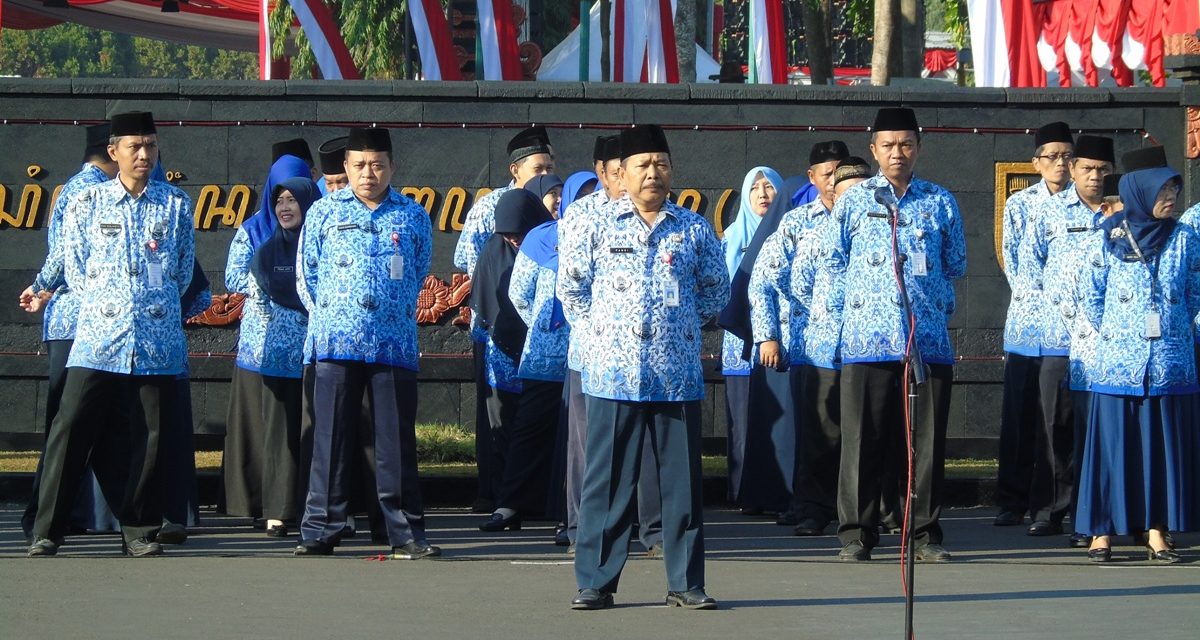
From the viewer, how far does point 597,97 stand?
13.2m

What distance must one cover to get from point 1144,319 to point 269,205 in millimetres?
4610

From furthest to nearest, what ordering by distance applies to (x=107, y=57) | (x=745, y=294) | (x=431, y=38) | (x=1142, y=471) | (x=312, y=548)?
1. (x=107, y=57)
2. (x=431, y=38)
3. (x=745, y=294)
4. (x=1142, y=471)
5. (x=312, y=548)

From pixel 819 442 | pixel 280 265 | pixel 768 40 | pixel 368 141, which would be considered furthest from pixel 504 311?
pixel 768 40

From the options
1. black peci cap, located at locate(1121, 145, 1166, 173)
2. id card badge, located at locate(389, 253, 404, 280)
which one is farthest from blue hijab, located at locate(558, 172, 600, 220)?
black peci cap, located at locate(1121, 145, 1166, 173)

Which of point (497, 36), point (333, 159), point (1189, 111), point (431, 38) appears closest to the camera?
point (333, 159)

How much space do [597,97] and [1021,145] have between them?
3.03 m

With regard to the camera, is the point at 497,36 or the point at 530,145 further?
the point at 497,36

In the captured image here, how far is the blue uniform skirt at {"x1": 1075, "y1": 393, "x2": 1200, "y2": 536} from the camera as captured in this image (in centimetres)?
934

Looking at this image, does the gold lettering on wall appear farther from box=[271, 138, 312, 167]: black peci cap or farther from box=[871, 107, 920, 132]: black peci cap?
box=[871, 107, 920, 132]: black peci cap

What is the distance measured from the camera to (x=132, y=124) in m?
8.98

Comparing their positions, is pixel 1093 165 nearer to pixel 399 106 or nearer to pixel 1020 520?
pixel 1020 520

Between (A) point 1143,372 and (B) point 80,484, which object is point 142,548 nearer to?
(B) point 80,484

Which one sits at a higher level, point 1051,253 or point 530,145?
point 530,145

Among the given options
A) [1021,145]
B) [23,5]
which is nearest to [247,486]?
[1021,145]
